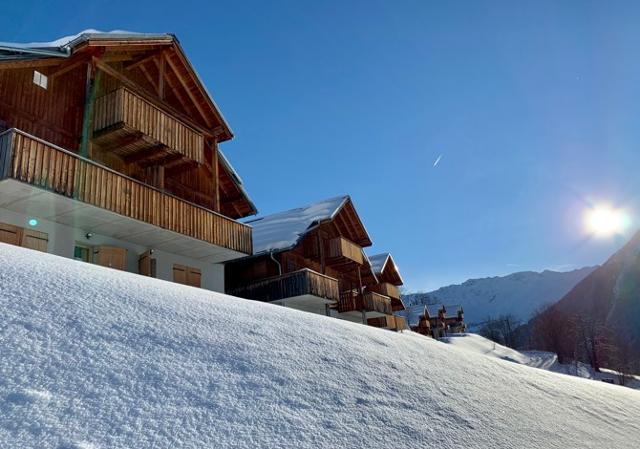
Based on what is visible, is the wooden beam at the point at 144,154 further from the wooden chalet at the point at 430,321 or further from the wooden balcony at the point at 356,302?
the wooden chalet at the point at 430,321

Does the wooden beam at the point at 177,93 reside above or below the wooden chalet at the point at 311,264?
above

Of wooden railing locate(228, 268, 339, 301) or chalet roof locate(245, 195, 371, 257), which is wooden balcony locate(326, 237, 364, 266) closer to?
chalet roof locate(245, 195, 371, 257)

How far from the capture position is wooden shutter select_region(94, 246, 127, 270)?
15.1 meters

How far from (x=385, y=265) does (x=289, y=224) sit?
14.4 metres

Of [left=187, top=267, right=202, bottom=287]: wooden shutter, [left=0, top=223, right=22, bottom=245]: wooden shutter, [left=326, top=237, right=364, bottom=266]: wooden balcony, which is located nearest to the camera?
[left=0, top=223, right=22, bottom=245]: wooden shutter

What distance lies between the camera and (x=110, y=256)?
1545cm

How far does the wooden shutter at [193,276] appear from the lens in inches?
738

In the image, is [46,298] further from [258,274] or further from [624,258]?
[624,258]

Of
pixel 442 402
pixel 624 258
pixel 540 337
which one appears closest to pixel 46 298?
pixel 442 402

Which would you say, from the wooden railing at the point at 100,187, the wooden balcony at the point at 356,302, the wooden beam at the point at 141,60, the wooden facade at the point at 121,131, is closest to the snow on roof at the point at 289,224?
the wooden facade at the point at 121,131

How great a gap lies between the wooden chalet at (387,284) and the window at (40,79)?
25.9 m

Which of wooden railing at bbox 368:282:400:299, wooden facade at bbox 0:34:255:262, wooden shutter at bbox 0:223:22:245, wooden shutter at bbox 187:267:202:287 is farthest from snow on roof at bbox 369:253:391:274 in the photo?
wooden shutter at bbox 0:223:22:245

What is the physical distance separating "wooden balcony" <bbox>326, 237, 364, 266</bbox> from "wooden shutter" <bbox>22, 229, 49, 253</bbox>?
17.0 meters

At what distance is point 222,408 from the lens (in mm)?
4082
